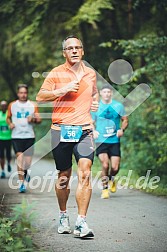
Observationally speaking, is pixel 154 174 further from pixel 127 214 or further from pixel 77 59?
pixel 77 59

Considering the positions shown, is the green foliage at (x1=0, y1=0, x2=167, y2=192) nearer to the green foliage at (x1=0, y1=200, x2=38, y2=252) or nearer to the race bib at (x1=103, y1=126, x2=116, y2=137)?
the race bib at (x1=103, y1=126, x2=116, y2=137)

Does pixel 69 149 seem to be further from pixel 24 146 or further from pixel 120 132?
pixel 24 146

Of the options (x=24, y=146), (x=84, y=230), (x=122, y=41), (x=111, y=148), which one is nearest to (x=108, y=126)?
(x=111, y=148)

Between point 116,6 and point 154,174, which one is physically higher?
point 116,6

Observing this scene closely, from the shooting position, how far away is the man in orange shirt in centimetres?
752

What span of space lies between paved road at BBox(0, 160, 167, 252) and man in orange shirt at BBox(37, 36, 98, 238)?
41cm

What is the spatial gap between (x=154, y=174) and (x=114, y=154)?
3.12 m

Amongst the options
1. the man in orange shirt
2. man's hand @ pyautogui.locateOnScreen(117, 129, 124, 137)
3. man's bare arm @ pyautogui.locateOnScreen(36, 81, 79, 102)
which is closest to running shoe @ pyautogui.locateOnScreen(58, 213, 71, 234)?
the man in orange shirt

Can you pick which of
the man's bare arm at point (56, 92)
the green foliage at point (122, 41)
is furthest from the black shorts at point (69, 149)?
the green foliage at point (122, 41)

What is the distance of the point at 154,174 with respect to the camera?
49.0 ft

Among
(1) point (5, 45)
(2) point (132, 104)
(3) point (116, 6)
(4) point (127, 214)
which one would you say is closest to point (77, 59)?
(4) point (127, 214)

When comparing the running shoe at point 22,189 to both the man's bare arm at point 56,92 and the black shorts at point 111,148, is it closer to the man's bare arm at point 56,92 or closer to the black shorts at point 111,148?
the black shorts at point 111,148

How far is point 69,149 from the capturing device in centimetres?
776

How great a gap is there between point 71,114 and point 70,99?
0.18m
